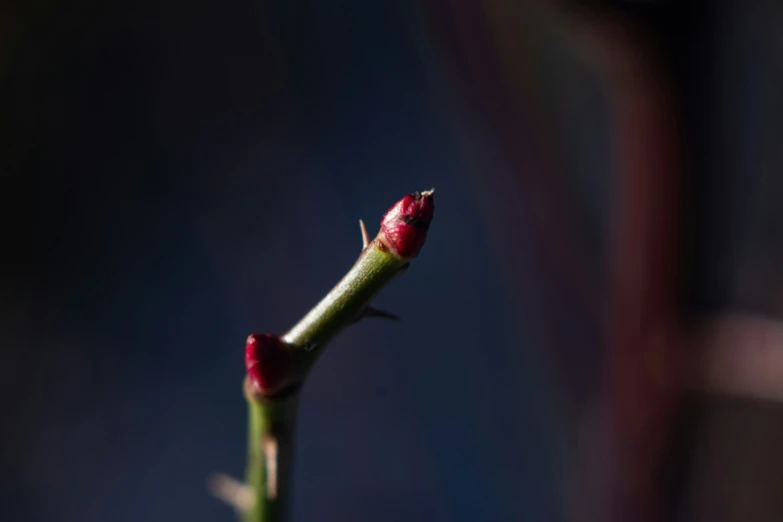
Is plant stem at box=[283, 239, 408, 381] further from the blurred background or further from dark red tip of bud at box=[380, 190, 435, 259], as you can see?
the blurred background

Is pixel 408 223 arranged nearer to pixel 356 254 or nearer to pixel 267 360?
pixel 267 360

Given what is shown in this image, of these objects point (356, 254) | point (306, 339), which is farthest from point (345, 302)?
point (356, 254)

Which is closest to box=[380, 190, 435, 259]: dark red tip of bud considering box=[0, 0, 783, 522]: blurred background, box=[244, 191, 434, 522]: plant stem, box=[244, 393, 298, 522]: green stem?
box=[244, 191, 434, 522]: plant stem

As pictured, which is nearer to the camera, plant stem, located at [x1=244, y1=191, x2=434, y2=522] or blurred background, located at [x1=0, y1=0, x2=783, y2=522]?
plant stem, located at [x1=244, y1=191, x2=434, y2=522]

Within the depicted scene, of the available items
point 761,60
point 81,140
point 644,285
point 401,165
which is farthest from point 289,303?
point 761,60

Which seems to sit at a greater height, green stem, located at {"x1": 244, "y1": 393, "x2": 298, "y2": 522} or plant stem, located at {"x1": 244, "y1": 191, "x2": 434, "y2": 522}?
plant stem, located at {"x1": 244, "y1": 191, "x2": 434, "y2": 522}

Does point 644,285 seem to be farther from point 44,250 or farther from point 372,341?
point 44,250

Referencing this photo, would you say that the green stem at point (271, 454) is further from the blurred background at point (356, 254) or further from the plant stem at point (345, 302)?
the blurred background at point (356, 254)
